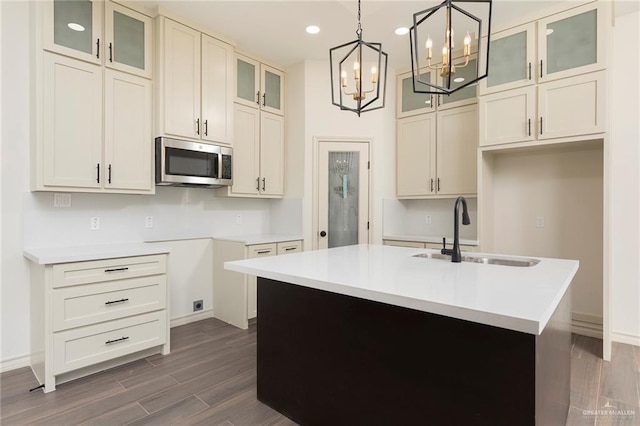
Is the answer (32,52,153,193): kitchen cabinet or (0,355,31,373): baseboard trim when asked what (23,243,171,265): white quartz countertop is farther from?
(0,355,31,373): baseboard trim

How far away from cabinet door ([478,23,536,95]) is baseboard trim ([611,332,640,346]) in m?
2.46

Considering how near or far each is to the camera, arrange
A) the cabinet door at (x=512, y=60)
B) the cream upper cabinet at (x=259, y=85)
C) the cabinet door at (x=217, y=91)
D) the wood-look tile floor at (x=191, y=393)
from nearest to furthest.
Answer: the wood-look tile floor at (x=191, y=393), the cabinet door at (x=512, y=60), the cabinet door at (x=217, y=91), the cream upper cabinet at (x=259, y=85)

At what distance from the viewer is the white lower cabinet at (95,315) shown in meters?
2.30

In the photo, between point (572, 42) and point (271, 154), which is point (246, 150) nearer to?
point (271, 154)

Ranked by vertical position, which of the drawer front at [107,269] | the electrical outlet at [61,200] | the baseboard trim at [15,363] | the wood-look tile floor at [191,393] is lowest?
the wood-look tile floor at [191,393]

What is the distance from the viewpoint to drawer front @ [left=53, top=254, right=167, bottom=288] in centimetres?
233

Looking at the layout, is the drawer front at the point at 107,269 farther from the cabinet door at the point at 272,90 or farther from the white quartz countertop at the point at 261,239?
the cabinet door at the point at 272,90

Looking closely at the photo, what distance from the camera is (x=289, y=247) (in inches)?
155

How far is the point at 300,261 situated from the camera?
79.6 inches

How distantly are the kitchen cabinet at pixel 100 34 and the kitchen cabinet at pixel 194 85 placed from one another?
6.5 inches

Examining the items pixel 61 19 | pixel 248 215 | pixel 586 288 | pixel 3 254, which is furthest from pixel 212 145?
pixel 586 288

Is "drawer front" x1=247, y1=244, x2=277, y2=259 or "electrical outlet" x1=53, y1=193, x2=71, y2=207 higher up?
"electrical outlet" x1=53, y1=193, x2=71, y2=207

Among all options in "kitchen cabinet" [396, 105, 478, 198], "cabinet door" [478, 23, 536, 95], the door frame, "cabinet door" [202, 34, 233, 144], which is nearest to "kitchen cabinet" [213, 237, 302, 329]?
the door frame

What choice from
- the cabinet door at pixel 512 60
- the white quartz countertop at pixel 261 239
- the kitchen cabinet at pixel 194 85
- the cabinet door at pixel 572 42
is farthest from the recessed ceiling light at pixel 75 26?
the cabinet door at pixel 572 42
